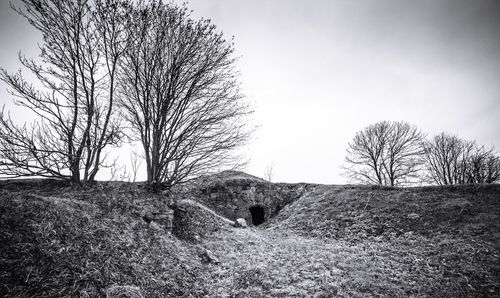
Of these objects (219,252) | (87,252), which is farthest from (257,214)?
(87,252)

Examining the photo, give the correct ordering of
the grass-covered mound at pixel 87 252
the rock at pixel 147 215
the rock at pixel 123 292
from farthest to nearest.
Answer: the rock at pixel 147 215 < the rock at pixel 123 292 < the grass-covered mound at pixel 87 252

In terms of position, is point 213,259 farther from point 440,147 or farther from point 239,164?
point 440,147

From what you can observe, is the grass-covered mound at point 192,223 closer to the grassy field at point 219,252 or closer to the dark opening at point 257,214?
the grassy field at point 219,252

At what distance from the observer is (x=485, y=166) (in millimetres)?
22516

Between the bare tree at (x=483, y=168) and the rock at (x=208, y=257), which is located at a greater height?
the bare tree at (x=483, y=168)

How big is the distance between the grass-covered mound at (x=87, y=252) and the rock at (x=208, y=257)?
218 mm

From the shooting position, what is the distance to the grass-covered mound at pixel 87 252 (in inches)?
114

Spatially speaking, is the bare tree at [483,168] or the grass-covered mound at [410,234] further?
the bare tree at [483,168]

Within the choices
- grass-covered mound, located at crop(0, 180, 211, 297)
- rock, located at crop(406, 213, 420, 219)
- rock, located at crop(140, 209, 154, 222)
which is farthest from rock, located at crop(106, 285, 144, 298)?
rock, located at crop(406, 213, 420, 219)

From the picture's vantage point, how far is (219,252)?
662 centimetres

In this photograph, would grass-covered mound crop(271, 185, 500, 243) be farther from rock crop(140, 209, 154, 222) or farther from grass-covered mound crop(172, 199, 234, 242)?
rock crop(140, 209, 154, 222)

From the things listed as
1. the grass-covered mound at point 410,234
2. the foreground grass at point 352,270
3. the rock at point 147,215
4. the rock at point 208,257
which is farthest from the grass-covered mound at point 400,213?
the rock at point 147,215

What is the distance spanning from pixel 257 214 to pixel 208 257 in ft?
39.1

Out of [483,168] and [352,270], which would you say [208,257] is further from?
[483,168]
